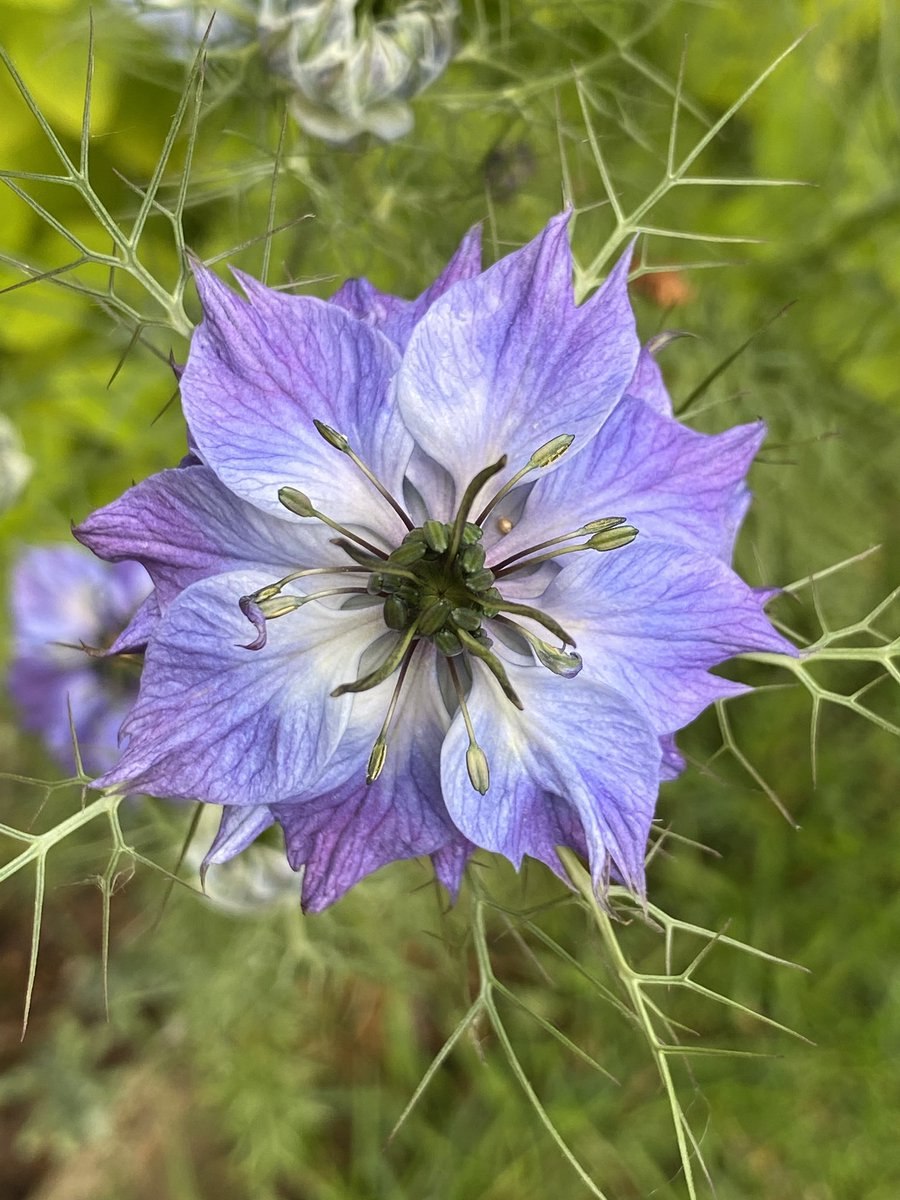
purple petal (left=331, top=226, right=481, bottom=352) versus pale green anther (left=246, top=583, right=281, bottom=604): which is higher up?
purple petal (left=331, top=226, right=481, bottom=352)

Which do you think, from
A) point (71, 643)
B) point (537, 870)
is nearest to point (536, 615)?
point (71, 643)

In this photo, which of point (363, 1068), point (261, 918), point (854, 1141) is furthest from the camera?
point (363, 1068)

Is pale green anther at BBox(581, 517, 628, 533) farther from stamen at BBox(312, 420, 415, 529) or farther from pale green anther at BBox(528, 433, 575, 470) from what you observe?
stamen at BBox(312, 420, 415, 529)

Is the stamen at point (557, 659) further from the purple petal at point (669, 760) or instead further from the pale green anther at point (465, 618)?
the purple petal at point (669, 760)

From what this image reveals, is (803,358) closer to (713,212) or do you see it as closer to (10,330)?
(713,212)

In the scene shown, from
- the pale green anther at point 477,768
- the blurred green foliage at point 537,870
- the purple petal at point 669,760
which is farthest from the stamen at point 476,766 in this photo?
the blurred green foliage at point 537,870

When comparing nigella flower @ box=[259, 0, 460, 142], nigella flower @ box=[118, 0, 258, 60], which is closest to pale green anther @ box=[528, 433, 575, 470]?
nigella flower @ box=[259, 0, 460, 142]

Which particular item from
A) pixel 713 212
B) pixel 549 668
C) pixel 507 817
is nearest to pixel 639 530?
pixel 549 668

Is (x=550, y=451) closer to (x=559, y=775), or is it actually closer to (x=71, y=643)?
(x=559, y=775)

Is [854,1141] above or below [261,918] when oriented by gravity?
below
